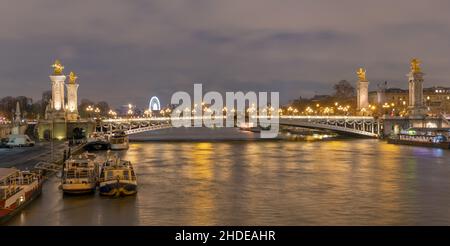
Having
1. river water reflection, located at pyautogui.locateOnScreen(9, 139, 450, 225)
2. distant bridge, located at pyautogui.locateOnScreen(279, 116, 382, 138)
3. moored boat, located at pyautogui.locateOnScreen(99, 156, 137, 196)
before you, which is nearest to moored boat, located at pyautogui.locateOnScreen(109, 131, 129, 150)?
river water reflection, located at pyautogui.locateOnScreen(9, 139, 450, 225)

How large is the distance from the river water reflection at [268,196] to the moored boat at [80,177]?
53 centimetres

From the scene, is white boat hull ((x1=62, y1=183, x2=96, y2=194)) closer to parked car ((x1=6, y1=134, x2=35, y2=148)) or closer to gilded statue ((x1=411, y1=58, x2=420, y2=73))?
parked car ((x1=6, y1=134, x2=35, y2=148))

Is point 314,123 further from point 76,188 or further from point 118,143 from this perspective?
point 76,188

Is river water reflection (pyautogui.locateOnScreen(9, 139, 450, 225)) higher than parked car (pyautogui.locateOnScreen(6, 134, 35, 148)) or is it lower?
lower

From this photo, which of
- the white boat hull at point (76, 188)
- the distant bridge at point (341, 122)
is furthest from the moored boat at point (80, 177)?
the distant bridge at point (341, 122)

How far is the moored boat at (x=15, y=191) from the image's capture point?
66.6 feet

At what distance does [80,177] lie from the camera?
1049 inches

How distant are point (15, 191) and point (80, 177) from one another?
4904 millimetres

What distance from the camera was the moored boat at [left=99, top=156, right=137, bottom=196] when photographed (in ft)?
82.7

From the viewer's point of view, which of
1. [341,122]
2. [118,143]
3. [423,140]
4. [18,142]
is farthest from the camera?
[341,122]

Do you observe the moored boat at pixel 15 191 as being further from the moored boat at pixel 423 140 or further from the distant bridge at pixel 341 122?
the distant bridge at pixel 341 122

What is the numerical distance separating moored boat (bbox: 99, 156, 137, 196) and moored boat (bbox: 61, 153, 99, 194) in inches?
19.2

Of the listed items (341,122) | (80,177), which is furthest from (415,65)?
(80,177)
